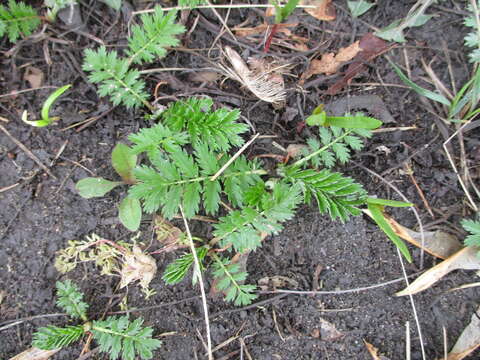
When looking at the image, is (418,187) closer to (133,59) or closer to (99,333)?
(133,59)

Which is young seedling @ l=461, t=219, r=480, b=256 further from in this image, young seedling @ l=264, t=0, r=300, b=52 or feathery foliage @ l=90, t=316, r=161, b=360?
feathery foliage @ l=90, t=316, r=161, b=360

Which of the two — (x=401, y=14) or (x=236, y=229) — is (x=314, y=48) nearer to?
(x=401, y=14)

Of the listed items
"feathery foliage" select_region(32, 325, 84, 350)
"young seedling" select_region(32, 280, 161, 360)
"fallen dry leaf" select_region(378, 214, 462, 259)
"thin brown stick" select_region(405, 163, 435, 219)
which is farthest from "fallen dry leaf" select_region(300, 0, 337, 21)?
"feathery foliage" select_region(32, 325, 84, 350)

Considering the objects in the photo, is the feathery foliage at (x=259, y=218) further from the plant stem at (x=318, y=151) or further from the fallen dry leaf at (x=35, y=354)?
the fallen dry leaf at (x=35, y=354)

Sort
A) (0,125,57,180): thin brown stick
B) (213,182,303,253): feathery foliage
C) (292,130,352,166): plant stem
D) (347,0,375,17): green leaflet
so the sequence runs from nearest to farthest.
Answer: (213,182,303,253): feathery foliage
(292,130,352,166): plant stem
(0,125,57,180): thin brown stick
(347,0,375,17): green leaflet

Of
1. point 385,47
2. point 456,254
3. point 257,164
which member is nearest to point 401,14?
point 385,47

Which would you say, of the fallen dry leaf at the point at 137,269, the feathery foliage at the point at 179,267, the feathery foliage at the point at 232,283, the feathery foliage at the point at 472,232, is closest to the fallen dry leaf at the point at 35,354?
the fallen dry leaf at the point at 137,269
